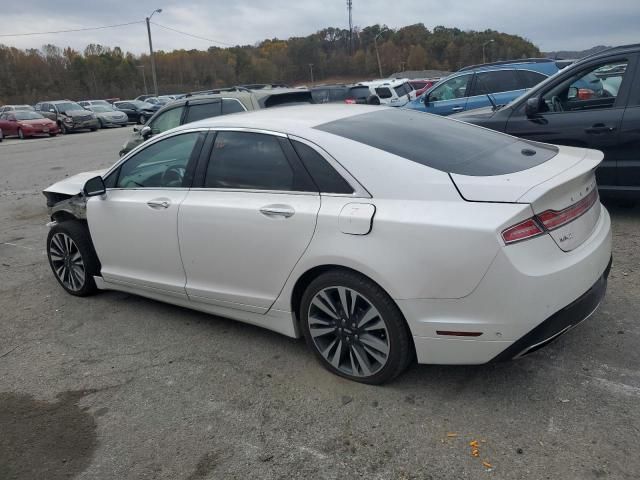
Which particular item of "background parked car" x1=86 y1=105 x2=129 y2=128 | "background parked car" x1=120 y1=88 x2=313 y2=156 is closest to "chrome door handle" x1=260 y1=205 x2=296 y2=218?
"background parked car" x1=120 y1=88 x2=313 y2=156

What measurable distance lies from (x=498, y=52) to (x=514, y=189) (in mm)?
89325

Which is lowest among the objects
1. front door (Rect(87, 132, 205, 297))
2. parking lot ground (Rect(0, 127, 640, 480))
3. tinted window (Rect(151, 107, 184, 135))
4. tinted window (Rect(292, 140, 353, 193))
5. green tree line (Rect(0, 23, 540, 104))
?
parking lot ground (Rect(0, 127, 640, 480))

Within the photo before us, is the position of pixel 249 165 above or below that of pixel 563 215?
above

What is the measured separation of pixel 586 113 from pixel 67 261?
5.25 metres

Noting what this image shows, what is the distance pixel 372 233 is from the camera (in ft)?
9.91

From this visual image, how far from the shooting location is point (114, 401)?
11.4ft

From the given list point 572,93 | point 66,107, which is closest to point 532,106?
point 572,93

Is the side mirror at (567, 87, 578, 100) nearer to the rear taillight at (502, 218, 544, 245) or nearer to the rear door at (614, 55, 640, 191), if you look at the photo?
the rear door at (614, 55, 640, 191)

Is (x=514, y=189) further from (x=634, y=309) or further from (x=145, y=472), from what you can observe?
(x=145, y=472)

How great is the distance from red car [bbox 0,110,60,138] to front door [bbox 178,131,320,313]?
26.8 metres

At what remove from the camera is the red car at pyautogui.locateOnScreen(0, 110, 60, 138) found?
27234 mm

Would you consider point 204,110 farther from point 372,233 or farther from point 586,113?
point 372,233

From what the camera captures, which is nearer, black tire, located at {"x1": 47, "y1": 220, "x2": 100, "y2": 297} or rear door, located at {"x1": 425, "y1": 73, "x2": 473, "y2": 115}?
black tire, located at {"x1": 47, "y1": 220, "x2": 100, "y2": 297}

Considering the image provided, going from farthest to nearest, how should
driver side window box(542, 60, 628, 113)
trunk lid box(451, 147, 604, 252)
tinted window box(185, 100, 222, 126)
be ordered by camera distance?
tinted window box(185, 100, 222, 126), driver side window box(542, 60, 628, 113), trunk lid box(451, 147, 604, 252)
